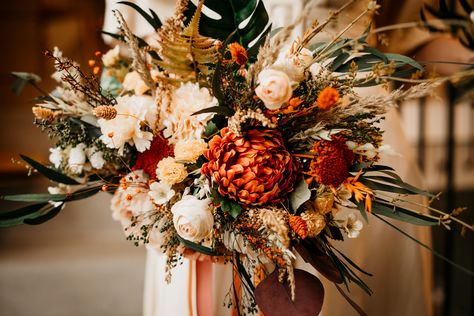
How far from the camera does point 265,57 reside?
1.78 ft

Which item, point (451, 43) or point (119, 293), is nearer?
point (451, 43)

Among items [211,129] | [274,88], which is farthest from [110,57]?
[274,88]

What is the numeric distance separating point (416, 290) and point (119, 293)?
1175mm

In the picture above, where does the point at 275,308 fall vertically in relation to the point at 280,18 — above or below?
below

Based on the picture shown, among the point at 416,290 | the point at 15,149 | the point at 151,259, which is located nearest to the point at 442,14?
the point at 416,290

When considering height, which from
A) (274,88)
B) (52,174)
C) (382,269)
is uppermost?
(274,88)

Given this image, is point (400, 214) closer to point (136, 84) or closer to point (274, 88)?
point (274, 88)

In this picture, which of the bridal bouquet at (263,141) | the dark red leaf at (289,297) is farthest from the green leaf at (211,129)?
the dark red leaf at (289,297)

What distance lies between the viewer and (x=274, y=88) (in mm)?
503

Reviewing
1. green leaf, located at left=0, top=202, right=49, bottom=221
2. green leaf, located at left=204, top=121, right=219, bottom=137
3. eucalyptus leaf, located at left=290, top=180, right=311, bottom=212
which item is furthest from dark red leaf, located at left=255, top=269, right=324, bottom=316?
green leaf, located at left=0, top=202, right=49, bottom=221

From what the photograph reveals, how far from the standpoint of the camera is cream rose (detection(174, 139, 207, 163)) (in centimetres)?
59

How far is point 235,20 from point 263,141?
193 mm

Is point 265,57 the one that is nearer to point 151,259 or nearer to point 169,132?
point 169,132

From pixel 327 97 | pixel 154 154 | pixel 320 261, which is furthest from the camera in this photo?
pixel 154 154
